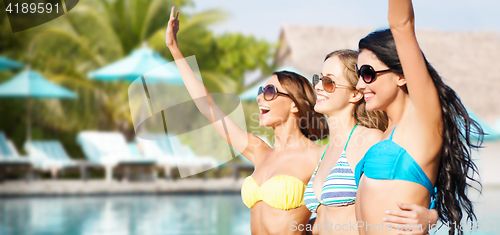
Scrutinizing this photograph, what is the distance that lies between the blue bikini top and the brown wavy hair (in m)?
0.71

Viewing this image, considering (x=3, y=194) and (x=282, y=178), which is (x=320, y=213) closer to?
(x=282, y=178)

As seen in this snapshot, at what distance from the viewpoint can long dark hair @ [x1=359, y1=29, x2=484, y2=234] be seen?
6.04 ft

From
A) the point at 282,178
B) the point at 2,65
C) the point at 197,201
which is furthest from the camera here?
the point at 2,65

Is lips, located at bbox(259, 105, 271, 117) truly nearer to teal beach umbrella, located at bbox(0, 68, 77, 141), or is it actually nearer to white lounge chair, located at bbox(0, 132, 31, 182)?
white lounge chair, located at bbox(0, 132, 31, 182)

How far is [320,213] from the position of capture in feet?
8.27

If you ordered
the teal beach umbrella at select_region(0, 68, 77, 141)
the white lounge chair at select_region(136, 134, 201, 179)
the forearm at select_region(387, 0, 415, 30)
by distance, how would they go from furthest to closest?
the teal beach umbrella at select_region(0, 68, 77, 141) → the white lounge chair at select_region(136, 134, 201, 179) → the forearm at select_region(387, 0, 415, 30)

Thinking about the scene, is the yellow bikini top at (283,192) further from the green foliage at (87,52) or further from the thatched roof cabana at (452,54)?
the thatched roof cabana at (452,54)

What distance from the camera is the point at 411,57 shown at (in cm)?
168

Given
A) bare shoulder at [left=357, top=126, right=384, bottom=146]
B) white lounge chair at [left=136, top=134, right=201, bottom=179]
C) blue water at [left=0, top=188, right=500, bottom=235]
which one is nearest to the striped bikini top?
bare shoulder at [left=357, top=126, right=384, bottom=146]

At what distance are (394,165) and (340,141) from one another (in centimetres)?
82

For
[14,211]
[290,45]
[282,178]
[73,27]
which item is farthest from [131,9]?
[282,178]

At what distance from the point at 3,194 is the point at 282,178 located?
12644mm

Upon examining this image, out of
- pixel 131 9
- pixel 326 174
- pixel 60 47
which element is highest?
pixel 131 9

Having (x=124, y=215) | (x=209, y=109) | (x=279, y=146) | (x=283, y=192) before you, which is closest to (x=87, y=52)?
(x=124, y=215)
